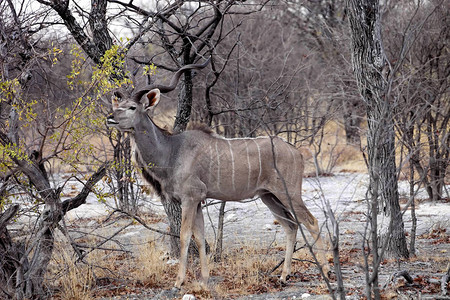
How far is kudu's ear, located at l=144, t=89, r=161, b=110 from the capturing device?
17.3 ft

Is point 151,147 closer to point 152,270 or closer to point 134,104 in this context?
point 134,104

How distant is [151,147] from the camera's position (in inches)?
213

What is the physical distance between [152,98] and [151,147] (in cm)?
47

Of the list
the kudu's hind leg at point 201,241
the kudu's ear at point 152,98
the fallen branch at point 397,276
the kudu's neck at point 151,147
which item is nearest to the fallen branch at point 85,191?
the kudu's neck at point 151,147

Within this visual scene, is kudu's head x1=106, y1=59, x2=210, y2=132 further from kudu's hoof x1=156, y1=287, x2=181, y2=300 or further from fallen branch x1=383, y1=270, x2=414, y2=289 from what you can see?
fallen branch x1=383, y1=270, x2=414, y2=289

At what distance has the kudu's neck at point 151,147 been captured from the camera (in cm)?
538

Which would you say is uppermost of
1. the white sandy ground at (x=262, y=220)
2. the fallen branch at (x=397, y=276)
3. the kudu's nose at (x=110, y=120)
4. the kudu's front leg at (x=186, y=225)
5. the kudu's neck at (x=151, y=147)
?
the kudu's nose at (x=110, y=120)

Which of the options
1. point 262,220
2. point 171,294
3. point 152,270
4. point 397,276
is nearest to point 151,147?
point 152,270

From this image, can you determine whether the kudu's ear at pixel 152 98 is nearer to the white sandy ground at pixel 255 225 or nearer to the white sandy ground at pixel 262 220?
the white sandy ground at pixel 255 225

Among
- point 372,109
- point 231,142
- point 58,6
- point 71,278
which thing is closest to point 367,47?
point 372,109

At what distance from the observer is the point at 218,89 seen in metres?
13.3

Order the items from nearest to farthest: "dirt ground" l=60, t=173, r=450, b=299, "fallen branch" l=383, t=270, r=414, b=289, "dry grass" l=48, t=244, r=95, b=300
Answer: "fallen branch" l=383, t=270, r=414, b=289, "dirt ground" l=60, t=173, r=450, b=299, "dry grass" l=48, t=244, r=95, b=300

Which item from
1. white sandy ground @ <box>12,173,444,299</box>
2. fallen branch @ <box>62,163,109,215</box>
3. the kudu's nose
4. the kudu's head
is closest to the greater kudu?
the kudu's head

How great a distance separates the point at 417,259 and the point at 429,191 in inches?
169
